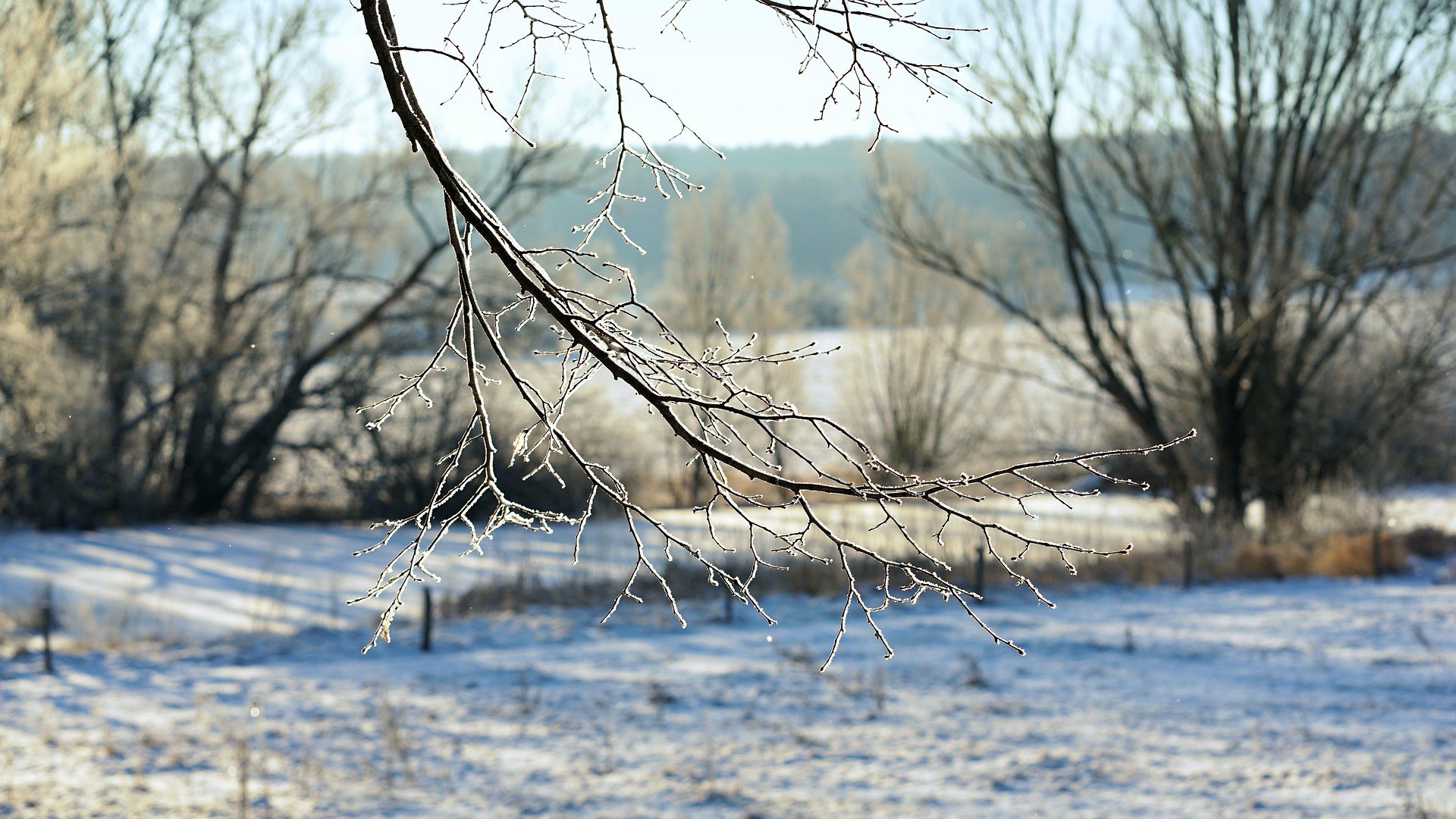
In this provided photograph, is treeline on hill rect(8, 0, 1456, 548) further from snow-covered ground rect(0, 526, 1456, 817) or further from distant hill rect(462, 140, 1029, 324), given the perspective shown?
distant hill rect(462, 140, 1029, 324)

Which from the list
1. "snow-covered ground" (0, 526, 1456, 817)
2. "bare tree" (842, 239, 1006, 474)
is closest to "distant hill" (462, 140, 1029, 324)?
"bare tree" (842, 239, 1006, 474)

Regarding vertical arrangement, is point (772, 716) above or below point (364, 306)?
below

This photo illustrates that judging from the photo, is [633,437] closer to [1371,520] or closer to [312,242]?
[312,242]

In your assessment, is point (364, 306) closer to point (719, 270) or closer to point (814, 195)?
point (719, 270)

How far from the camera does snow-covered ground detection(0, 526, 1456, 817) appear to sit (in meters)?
6.62

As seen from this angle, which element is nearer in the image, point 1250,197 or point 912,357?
point 1250,197

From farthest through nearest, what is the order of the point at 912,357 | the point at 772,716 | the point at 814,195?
the point at 814,195 → the point at 912,357 → the point at 772,716

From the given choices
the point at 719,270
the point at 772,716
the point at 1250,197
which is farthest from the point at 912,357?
the point at 772,716

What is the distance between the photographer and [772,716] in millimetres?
8352

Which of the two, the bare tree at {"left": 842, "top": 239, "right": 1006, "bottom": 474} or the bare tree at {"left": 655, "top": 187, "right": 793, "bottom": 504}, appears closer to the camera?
the bare tree at {"left": 655, "top": 187, "right": 793, "bottom": 504}

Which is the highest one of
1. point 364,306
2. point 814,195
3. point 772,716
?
point 814,195

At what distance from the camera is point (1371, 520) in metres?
15.5

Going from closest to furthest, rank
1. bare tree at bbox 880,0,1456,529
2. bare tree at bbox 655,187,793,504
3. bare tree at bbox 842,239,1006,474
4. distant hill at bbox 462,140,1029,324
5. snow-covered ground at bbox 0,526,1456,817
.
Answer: snow-covered ground at bbox 0,526,1456,817 < bare tree at bbox 880,0,1456,529 < bare tree at bbox 655,187,793,504 < bare tree at bbox 842,239,1006,474 < distant hill at bbox 462,140,1029,324

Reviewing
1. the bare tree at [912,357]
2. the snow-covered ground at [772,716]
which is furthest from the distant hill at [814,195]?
the snow-covered ground at [772,716]
